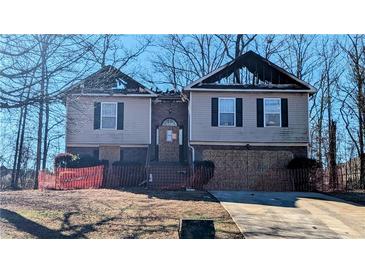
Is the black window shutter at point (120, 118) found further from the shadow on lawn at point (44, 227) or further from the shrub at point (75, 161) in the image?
the shadow on lawn at point (44, 227)

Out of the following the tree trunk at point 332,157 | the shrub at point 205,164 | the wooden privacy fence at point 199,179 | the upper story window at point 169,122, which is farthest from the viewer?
the upper story window at point 169,122

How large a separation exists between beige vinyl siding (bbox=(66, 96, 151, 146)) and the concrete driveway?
2489mm

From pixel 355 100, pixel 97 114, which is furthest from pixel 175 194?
pixel 355 100

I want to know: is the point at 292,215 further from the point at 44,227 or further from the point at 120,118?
the point at 120,118

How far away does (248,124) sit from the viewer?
11930mm

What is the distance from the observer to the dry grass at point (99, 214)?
662 centimetres

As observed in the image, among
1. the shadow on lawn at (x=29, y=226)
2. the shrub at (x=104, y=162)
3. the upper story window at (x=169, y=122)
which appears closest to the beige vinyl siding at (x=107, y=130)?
the upper story window at (x=169, y=122)

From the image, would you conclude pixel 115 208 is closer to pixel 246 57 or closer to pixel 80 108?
pixel 80 108

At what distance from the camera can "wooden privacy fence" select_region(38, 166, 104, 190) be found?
26.4 ft

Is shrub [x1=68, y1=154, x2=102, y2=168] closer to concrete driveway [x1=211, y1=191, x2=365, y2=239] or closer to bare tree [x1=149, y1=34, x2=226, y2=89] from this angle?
bare tree [x1=149, y1=34, x2=226, y2=89]

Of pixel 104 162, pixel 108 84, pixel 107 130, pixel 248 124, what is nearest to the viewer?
pixel 108 84

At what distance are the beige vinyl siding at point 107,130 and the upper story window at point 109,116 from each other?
102 millimetres

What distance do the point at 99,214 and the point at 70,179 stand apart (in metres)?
1.45
